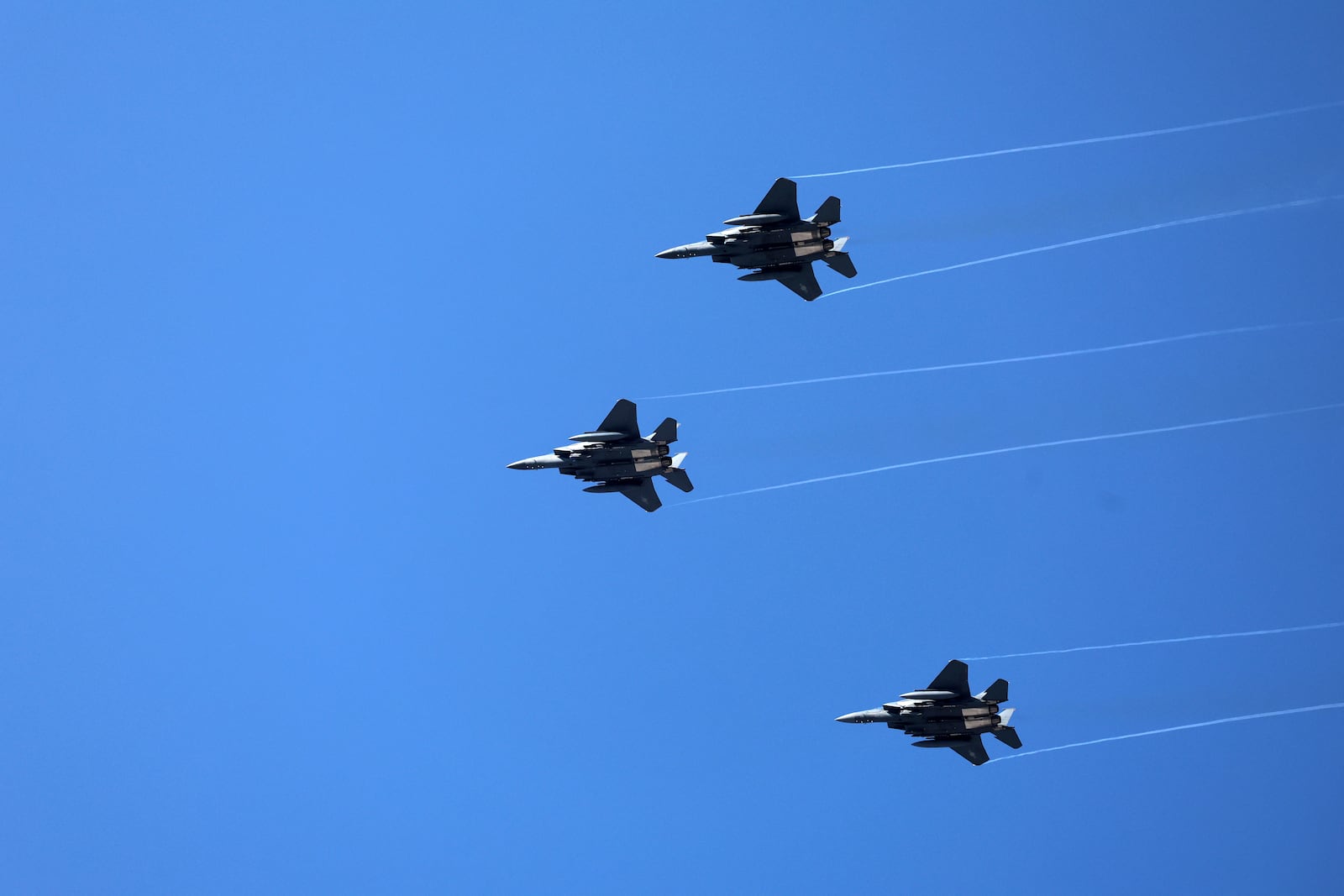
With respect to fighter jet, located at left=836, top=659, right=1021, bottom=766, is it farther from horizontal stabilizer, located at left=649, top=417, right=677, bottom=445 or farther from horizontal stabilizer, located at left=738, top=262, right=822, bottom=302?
horizontal stabilizer, located at left=738, top=262, right=822, bottom=302

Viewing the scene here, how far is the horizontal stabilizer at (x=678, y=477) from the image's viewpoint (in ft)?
162

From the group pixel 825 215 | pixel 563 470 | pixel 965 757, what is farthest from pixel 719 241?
pixel 965 757

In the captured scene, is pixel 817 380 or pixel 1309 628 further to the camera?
pixel 817 380

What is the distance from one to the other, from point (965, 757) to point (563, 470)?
18.4 metres

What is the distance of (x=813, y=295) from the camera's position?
48.8m

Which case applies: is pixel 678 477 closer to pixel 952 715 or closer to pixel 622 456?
pixel 622 456

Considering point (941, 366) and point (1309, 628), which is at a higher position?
point (941, 366)

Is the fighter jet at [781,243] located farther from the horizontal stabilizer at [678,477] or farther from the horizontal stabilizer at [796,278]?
the horizontal stabilizer at [678,477]

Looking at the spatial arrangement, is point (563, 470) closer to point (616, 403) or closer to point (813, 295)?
point (616, 403)

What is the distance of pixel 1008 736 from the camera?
49219 millimetres

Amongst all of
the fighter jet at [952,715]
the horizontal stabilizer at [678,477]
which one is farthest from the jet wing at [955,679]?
the horizontal stabilizer at [678,477]

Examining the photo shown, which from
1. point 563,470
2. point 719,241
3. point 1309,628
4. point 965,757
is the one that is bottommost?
point 965,757

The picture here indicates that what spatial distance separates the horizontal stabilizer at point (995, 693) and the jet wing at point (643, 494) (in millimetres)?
13833

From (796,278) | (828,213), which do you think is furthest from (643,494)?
(828,213)
